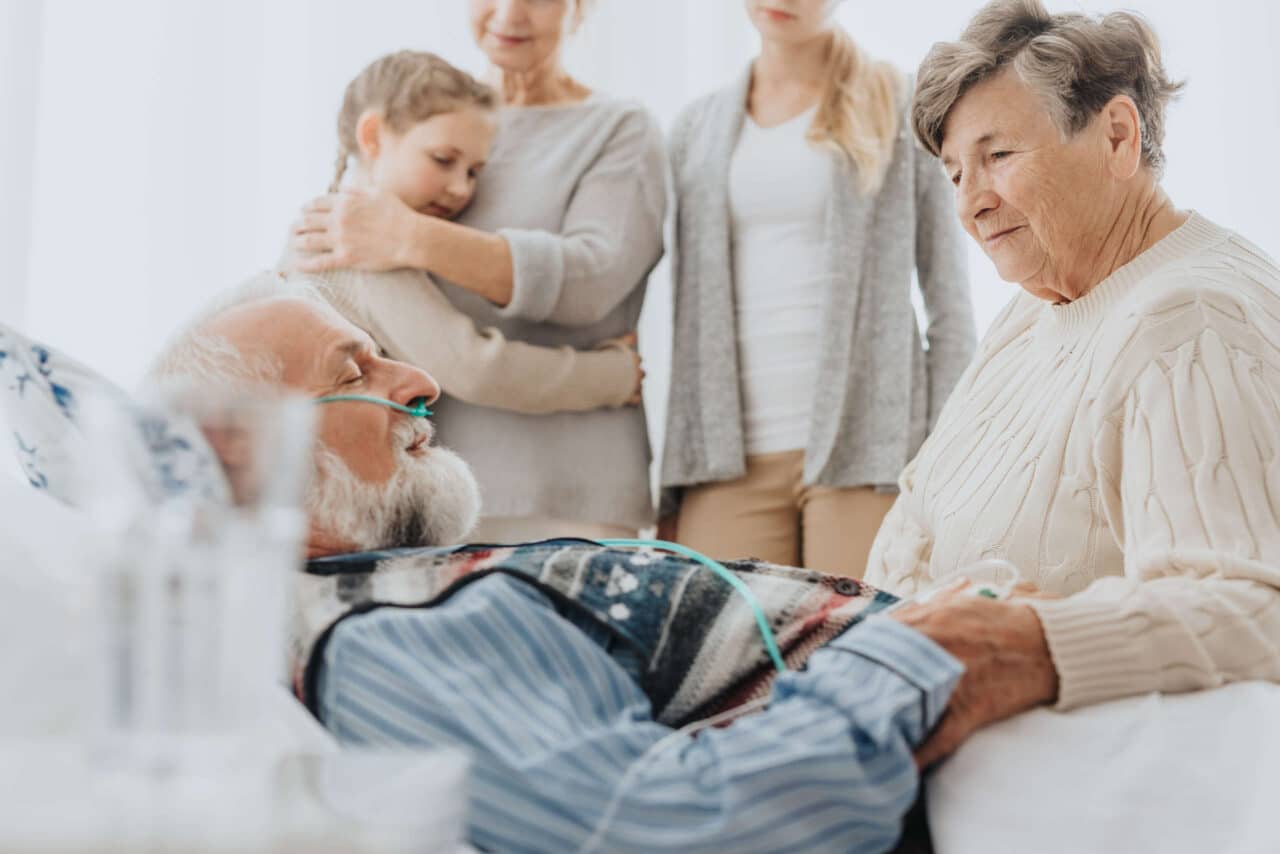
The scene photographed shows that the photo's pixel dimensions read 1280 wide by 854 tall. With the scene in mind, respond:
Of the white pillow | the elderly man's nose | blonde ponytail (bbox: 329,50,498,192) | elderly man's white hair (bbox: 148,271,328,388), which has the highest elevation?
blonde ponytail (bbox: 329,50,498,192)

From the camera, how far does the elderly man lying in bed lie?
1.01 m

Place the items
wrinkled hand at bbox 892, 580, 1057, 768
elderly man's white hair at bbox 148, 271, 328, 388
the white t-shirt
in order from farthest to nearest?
the white t-shirt < elderly man's white hair at bbox 148, 271, 328, 388 < wrinkled hand at bbox 892, 580, 1057, 768

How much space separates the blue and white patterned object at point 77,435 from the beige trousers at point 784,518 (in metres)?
1.34

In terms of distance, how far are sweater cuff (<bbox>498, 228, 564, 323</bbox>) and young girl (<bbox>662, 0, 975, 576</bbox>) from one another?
35 centimetres

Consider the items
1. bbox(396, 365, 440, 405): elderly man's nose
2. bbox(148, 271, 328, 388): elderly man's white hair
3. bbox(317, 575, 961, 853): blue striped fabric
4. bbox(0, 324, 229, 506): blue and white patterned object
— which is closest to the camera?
bbox(0, 324, 229, 506): blue and white patterned object

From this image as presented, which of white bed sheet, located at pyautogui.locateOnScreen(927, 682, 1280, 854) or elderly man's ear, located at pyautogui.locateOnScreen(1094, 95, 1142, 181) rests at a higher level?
elderly man's ear, located at pyautogui.locateOnScreen(1094, 95, 1142, 181)

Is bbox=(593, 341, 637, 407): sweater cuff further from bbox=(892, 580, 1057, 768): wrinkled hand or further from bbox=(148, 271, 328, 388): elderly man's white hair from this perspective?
bbox=(892, 580, 1057, 768): wrinkled hand

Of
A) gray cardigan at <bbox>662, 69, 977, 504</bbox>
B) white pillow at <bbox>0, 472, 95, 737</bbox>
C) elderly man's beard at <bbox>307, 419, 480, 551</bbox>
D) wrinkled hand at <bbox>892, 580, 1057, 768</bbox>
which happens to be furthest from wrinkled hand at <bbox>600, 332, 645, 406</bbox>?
white pillow at <bbox>0, 472, 95, 737</bbox>

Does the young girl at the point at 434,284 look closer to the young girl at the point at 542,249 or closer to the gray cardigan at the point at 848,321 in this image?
the young girl at the point at 542,249

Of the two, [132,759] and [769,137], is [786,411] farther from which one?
[132,759]

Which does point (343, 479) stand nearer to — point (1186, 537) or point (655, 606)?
point (655, 606)

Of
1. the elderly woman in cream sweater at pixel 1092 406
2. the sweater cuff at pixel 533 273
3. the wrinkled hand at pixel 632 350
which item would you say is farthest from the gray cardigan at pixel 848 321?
the elderly woman in cream sweater at pixel 1092 406

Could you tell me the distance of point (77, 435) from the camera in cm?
129

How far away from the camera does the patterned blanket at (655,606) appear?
1239 millimetres
